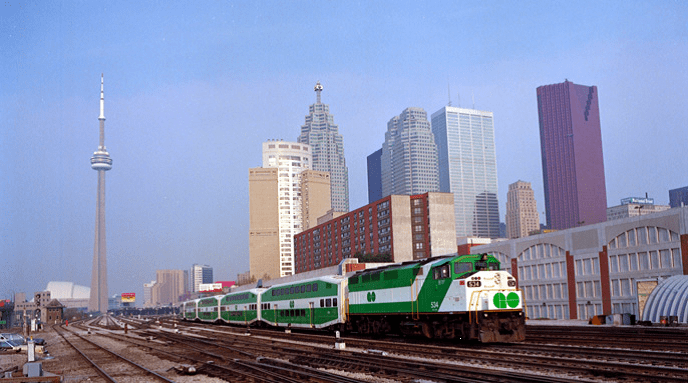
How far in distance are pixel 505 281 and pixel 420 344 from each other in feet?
17.3

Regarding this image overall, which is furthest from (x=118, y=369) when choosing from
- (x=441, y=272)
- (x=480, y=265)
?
(x=480, y=265)

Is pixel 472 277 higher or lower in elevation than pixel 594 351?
higher

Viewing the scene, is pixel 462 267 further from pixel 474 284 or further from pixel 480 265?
A: pixel 474 284

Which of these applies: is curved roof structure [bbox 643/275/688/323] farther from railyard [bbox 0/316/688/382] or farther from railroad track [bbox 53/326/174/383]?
railroad track [bbox 53/326/174/383]

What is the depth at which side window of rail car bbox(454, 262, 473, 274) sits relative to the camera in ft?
94.3

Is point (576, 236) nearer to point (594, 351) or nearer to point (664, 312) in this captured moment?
point (664, 312)

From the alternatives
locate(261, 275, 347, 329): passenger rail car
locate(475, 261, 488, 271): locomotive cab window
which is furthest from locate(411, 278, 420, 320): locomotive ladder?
locate(261, 275, 347, 329): passenger rail car

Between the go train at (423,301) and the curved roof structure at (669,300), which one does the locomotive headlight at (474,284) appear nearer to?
the go train at (423,301)

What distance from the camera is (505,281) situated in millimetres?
28578

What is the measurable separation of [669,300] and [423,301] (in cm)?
2231

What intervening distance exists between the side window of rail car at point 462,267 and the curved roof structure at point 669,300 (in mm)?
20645

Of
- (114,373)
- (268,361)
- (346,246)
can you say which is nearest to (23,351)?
(114,373)

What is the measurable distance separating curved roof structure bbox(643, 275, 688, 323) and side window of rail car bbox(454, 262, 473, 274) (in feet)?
67.7

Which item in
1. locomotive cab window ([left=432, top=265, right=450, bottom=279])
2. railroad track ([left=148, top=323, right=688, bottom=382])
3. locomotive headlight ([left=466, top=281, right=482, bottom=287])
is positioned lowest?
railroad track ([left=148, top=323, right=688, bottom=382])
